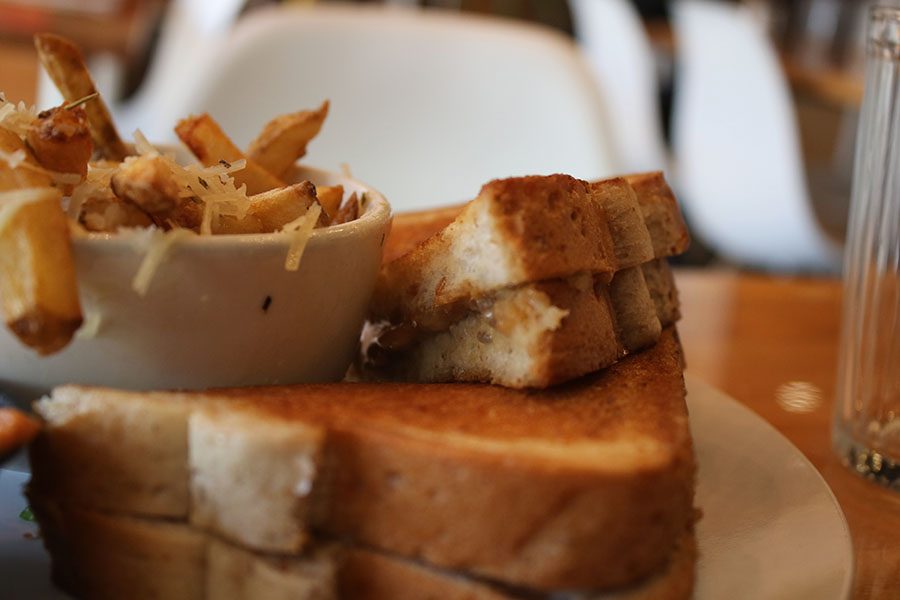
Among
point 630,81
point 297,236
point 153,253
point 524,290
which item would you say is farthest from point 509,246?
point 630,81

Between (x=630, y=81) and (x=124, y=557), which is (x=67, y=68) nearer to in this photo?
(x=124, y=557)

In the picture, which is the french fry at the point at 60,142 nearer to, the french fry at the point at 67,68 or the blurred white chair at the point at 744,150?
the french fry at the point at 67,68

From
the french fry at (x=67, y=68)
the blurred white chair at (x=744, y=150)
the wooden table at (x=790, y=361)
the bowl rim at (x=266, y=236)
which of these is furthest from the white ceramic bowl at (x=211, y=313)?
the blurred white chair at (x=744, y=150)

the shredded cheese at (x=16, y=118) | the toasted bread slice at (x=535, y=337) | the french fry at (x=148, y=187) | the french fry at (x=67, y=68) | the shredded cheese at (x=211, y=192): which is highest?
the french fry at (x=67, y=68)

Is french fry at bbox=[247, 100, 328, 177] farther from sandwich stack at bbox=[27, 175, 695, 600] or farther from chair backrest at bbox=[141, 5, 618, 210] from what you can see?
chair backrest at bbox=[141, 5, 618, 210]

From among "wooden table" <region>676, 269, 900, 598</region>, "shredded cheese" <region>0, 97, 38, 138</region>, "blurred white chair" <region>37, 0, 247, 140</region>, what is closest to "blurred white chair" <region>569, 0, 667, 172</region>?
"blurred white chair" <region>37, 0, 247, 140</region>

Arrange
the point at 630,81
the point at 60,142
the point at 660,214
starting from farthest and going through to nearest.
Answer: the point at 630,81, the point at 660,214, the point at 60,142
